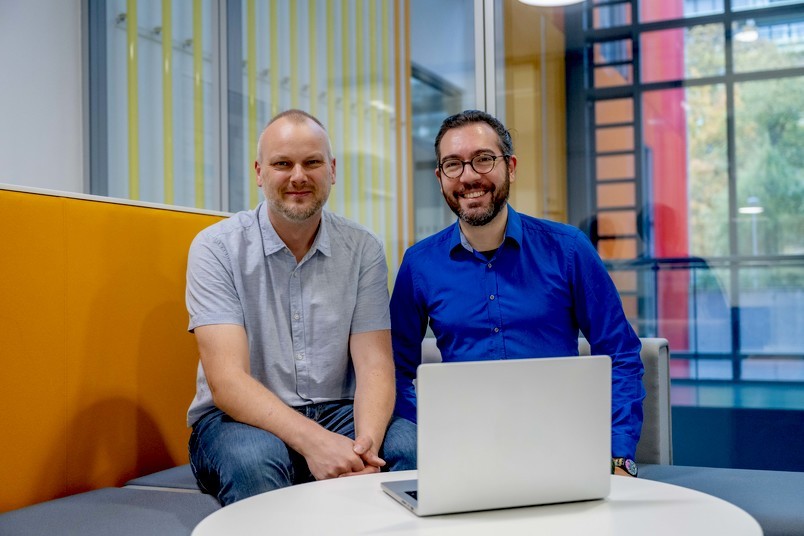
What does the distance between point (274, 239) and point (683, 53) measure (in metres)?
1.87

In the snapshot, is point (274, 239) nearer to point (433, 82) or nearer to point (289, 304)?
point (289, 304)

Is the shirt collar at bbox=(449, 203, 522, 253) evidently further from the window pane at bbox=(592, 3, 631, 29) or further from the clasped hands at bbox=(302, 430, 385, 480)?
the window pane at bbox=(592, 3, 631, 29)

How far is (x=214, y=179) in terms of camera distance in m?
4.10

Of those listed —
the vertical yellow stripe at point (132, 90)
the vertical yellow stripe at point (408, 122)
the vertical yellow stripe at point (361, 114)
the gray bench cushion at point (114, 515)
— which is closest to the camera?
the gray bench cushion at point (114, 515)

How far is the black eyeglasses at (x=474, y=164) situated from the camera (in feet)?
6.93

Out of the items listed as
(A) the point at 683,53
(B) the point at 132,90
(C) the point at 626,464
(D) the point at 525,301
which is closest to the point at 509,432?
(C) the point at 626,464

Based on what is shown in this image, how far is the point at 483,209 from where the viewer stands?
209 cm

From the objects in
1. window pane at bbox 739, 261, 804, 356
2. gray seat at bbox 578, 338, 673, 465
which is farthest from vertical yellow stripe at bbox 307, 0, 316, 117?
gray seat at bbox 578, 338, 673, 465

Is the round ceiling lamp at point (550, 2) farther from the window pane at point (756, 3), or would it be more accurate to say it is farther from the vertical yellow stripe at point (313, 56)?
the vertical yellow stripe at point (313, 56)

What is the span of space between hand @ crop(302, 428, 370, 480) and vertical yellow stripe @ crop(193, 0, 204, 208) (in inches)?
101

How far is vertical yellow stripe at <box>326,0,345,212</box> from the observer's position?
384cm

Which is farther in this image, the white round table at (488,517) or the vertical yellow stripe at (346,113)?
the vertical yellow stripe at (346,113)

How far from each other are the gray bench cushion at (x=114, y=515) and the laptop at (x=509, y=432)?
0.67m

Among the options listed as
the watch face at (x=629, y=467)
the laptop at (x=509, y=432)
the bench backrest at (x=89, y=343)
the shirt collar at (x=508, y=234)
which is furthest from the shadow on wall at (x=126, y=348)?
the watch face at (x=629, y=467)
